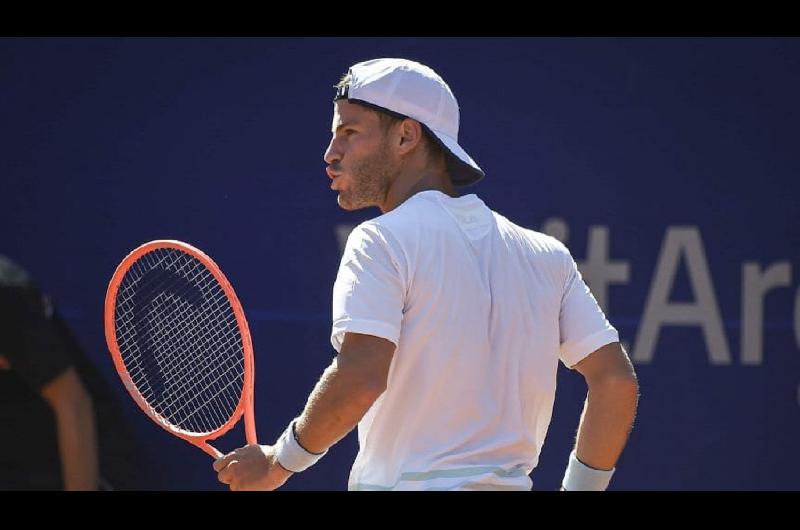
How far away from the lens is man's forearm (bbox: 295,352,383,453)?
2691 mm

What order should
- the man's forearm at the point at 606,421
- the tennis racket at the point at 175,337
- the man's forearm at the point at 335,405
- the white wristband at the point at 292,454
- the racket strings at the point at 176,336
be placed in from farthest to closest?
1. the racket strings at the point at 176,336
2. the tennis racket at the point at 175,337
3. the man's forearm at the point at 606,421
4. the white wristband at the point at 292,454
5. the man's forearm at the point at 335,405

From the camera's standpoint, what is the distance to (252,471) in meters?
2.86

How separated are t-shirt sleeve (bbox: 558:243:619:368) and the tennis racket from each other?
68cm

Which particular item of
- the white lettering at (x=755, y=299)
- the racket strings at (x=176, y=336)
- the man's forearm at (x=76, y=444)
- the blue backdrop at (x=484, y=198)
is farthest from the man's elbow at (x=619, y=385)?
the white lettering at (x=755, y=299)

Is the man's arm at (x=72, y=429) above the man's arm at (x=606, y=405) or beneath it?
beneath

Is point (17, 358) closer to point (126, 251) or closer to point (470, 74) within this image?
point (126, 251)

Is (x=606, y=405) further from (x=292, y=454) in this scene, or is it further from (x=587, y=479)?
(x=292, y=454)

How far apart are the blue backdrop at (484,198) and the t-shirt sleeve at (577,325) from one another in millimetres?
2306

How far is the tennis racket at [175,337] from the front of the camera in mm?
3348

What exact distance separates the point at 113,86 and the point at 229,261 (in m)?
0.75

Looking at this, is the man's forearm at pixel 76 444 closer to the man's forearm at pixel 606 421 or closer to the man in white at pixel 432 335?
the man in white at pixel 432 335

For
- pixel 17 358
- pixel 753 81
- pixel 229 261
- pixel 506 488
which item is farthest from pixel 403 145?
pixel 753 81

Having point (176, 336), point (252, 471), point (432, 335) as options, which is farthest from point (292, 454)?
point (176, 336)

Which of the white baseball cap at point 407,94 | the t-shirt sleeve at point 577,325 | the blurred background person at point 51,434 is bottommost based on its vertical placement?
the blurred background person at point 51,434
